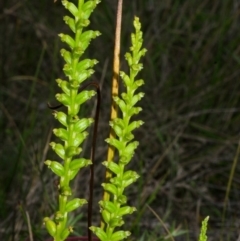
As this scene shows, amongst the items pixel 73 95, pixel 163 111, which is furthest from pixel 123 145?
pixel 163 111

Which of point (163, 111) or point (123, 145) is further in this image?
point (163, 111)

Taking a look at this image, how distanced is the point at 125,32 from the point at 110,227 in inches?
101

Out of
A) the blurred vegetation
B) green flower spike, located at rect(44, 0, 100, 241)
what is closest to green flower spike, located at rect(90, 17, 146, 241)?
green flower spike, located at rect(44, 0, 100, 241)

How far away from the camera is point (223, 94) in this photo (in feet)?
10.5

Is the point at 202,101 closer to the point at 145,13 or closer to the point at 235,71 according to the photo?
the point at 235,71

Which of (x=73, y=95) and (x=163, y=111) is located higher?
(x=73, y=95)

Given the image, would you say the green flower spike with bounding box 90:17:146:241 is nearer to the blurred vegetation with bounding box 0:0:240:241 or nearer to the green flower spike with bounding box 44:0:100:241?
the green flower spike with bounding box 44:0:100:241

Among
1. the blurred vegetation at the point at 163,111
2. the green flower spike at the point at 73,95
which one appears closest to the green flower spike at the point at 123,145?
the green flower spike at the point at 73,95

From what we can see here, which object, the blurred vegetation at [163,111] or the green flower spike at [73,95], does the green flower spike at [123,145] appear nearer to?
the green flower spike at [73,95]

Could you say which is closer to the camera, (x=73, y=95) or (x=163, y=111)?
(x=73, y=95)

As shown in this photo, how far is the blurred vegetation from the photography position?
2525 mm

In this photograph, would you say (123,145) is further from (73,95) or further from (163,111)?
(163,111)

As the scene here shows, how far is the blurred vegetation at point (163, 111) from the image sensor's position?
99.4 inches

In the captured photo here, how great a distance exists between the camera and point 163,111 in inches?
123
